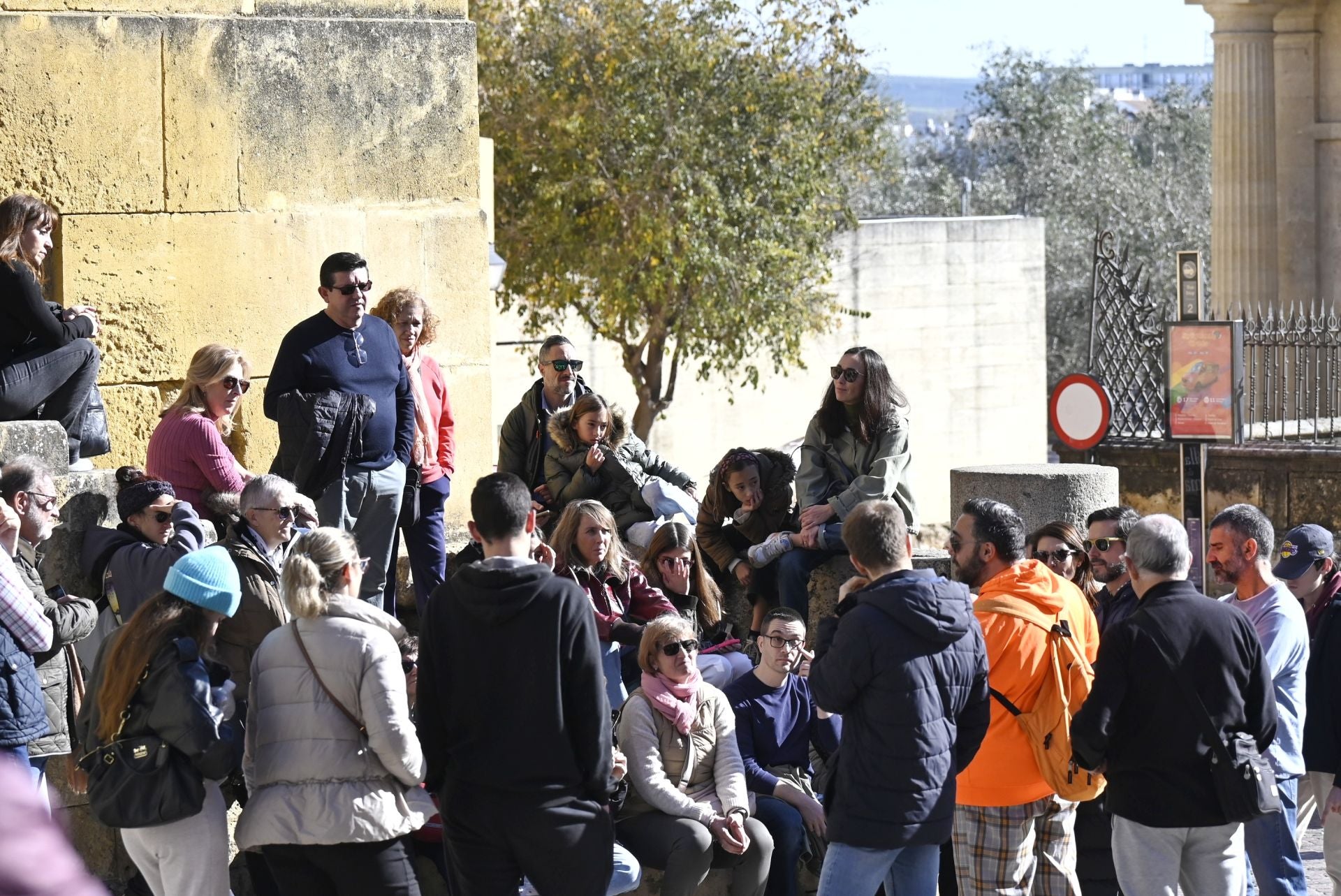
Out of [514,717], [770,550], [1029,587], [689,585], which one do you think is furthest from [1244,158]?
[514,717]

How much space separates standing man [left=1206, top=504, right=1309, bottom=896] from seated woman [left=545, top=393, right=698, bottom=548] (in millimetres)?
2755

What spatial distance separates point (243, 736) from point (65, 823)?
1.42 m

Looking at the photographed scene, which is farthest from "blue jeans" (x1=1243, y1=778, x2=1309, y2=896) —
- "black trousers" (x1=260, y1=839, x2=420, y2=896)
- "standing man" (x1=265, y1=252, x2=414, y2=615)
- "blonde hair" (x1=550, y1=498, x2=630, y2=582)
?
"standing man" (x1=265, y1=252, x2=414, y2=615)

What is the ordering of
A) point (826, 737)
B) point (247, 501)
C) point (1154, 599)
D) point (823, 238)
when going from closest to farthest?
point (1154, 599) → point (247, 501) → point (826, 737) → point (823, 238)

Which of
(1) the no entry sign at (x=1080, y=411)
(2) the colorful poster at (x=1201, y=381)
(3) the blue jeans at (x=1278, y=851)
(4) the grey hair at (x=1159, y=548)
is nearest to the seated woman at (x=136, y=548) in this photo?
(4) the grey hair at (x=1159, y=548)

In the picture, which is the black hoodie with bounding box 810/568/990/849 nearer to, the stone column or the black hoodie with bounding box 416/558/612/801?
the black hoodie with bounding box 416/558/612/801

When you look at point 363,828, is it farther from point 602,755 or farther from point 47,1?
point 47,1

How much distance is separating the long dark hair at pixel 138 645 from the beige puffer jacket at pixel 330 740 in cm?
24

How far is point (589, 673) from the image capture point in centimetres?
496

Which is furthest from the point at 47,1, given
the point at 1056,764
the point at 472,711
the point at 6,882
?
the point at 6,882

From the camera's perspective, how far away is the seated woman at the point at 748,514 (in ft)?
26.6

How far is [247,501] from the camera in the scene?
5965 millimetres

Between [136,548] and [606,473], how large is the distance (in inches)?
110

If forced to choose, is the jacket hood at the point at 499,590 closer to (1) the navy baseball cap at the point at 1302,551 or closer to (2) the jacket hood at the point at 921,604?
(2) the jacket hood at the point at 921,604
